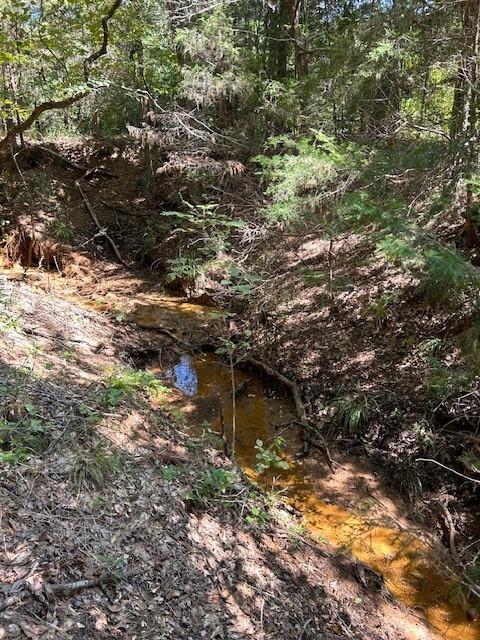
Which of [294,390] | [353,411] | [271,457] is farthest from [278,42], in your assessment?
[271,457]

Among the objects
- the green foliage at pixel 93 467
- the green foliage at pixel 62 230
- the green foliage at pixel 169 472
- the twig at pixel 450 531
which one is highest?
the green foliage at pixel 93 467

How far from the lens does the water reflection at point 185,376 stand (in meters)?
7.98

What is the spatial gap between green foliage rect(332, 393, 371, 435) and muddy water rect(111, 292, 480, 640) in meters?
0.66

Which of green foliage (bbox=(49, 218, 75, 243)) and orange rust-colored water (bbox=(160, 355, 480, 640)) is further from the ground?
green foliage (bbox=(49, 218, 75, 243))

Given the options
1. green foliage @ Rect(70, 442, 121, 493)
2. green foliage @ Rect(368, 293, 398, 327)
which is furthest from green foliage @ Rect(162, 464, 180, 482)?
green foliage @ Rect(368, 293, 398, 327)

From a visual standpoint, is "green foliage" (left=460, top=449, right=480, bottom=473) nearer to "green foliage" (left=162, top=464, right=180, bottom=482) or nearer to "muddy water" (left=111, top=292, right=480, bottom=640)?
"muddy water" (left=111, top=292, right=480, bottom=640)

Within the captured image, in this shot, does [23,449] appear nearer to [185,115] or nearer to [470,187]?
[470,187]

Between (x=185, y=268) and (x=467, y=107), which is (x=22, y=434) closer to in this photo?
(x=185, y=268)

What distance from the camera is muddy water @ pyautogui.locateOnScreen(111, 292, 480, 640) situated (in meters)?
4.73

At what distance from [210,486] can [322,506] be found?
1800 millimetres

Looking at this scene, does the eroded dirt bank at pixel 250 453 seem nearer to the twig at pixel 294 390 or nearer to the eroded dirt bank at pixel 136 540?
the eroded dirt bank at pixel 136 540

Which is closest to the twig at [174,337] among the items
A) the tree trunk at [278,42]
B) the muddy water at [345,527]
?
the muddy water at [345,527]

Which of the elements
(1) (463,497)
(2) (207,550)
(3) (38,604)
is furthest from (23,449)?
(1) (463,497)

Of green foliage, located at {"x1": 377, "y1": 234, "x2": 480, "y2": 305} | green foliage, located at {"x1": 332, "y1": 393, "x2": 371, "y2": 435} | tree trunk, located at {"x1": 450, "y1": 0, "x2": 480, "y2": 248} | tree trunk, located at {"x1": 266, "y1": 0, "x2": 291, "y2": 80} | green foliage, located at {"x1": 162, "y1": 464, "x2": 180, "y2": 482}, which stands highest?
tree trunk, located at {"x1": 266, "y1": 0, "x2": 291, "y2": 80}
